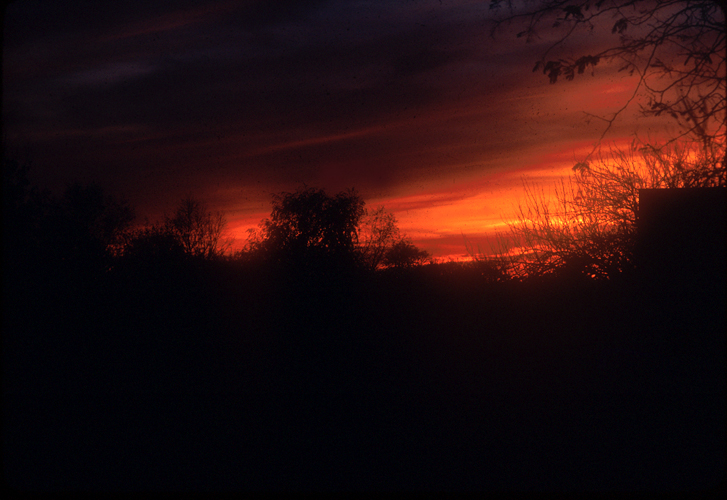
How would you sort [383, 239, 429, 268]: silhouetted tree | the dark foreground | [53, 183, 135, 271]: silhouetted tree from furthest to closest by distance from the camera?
[383, 239, 429, 268]: silhouetted tree
[53, 183, 135, 271]: silhouetted tree
the dark foreground

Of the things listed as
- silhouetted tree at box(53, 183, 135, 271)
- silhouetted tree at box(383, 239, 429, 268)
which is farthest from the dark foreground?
silhouetted tree at box(383, 239, 429, 268)

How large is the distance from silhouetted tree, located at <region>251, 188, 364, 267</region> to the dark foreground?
12.0 meters

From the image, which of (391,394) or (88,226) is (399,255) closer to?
(88,226)

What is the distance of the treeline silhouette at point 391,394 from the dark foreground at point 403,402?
21 millimetres

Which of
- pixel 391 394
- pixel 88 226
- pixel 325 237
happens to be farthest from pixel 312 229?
pixel 391 394

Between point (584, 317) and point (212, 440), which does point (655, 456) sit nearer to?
point (212, 440)

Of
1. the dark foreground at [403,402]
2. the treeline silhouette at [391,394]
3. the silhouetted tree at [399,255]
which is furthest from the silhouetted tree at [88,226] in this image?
the silhouetted tree at [399,255]

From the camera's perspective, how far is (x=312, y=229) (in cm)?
2309

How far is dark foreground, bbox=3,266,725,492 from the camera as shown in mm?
3363

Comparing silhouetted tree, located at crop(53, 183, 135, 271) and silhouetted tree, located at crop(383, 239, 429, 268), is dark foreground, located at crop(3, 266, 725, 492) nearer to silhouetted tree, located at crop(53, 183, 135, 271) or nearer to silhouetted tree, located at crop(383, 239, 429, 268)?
silhouetted tree, located at crop(53, 183, 135, 271)

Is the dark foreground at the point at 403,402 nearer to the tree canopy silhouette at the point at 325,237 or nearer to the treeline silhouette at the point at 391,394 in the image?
the treeline silhouette at the point at 391,394

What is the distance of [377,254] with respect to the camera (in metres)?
22.5

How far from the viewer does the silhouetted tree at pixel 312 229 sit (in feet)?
68.1

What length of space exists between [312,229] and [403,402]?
19079 mm
